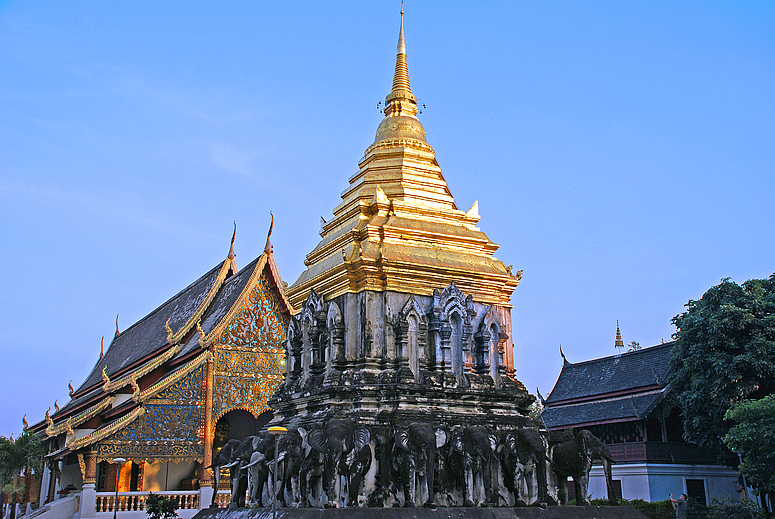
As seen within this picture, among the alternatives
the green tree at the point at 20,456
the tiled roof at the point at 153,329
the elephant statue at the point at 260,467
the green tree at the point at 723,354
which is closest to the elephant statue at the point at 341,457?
the elephant statue at the point at 260,467

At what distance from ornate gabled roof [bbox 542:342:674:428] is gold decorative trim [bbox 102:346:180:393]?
13.9 metres

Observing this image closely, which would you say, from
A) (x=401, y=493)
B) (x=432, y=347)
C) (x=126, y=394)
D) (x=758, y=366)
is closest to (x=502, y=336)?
(x=432, y=347)

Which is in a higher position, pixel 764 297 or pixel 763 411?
pixel 764 297

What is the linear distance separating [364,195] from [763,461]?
11.6 metres

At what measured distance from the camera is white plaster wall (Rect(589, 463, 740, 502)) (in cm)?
2208

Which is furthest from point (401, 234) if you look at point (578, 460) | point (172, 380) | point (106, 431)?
point (106, 431)

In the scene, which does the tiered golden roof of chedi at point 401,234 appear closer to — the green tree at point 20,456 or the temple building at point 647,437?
the temple building at point 647,437

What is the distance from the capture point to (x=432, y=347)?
11.6 metres

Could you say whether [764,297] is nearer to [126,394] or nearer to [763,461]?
[763,461]

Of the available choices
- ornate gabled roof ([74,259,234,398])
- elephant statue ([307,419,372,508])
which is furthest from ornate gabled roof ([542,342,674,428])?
elephant statue ([307,419,372,508])

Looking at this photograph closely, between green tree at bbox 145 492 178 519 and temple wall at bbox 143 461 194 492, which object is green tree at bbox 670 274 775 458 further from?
temple wall at bbox 143 461 194 492

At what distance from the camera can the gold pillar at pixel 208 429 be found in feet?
56.4

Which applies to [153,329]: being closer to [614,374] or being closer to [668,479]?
[614,374]

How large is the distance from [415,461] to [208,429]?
8891mm
